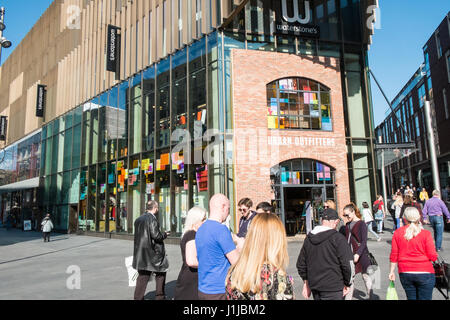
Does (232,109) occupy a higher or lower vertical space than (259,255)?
higher

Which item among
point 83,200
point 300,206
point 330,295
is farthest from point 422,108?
point 330,295

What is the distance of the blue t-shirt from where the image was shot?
3.33m

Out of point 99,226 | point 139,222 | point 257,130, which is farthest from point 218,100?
point 99,226

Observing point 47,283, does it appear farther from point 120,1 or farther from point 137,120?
point 120,1

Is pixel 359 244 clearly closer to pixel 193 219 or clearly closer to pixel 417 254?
pixel 417 254

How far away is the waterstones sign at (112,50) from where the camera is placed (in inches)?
877

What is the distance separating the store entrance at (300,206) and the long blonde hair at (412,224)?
12.1 meters

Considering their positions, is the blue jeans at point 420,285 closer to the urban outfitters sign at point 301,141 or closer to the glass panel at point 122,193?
the urban outfitters sign at point 301,141

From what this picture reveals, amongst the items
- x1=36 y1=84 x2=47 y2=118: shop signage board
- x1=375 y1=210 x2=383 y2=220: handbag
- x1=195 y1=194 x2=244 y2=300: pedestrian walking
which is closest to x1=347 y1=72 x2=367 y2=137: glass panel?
x1=375 y1=210 x2=383 y2=220: handbag

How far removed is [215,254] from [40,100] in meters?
33.7

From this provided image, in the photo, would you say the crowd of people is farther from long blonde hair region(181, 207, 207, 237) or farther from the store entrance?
the store entrance

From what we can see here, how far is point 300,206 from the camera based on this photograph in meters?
17.2

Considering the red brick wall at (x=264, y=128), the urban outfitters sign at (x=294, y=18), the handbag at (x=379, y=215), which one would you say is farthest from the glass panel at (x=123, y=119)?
the handbag at (x=379, y=215)

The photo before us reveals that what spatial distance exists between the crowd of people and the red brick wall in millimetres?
9641
